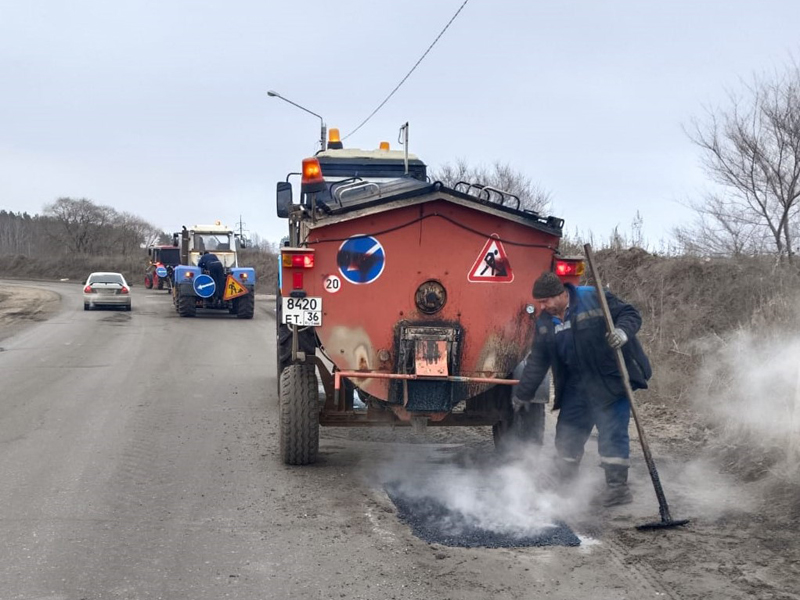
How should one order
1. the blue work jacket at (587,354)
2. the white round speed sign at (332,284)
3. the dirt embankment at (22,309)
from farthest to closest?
the dirt embankment at (22,309) < the white round speed sign at (332,284) < the blue work jacket at (587,354)

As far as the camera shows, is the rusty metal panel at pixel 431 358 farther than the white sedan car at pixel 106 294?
No

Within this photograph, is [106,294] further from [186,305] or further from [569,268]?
[569,268]

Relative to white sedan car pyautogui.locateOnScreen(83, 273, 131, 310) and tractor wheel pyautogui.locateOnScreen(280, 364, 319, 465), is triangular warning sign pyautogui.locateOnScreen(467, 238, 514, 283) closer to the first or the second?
tractor wheel pyautogui.locateOnScreen(280, 364, 319, 465)

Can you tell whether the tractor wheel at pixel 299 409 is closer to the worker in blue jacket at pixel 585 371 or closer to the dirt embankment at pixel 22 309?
the worker in blue jacket at pixel 585 371

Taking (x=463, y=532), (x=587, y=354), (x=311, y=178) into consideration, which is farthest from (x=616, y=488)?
(x=311, y=178)

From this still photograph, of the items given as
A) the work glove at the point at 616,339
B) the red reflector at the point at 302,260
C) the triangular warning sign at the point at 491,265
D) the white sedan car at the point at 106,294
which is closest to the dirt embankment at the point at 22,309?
the white sedan car at the point at 106,294

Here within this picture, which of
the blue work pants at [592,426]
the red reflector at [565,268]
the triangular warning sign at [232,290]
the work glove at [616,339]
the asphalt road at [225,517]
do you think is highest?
the red reflector at [565,268]

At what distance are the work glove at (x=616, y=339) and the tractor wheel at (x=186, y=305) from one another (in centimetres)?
1846

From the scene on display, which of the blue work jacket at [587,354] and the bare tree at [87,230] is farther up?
the bare tree at [87,230]

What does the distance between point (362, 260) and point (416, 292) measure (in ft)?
1.53

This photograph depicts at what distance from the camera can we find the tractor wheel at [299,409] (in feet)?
20.4

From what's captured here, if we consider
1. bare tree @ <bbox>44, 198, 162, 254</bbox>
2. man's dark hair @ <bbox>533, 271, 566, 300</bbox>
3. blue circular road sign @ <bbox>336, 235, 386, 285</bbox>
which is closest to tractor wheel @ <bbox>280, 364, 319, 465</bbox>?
blue circular road sign @ <bbox>336, 235, 386, 285</bbox>

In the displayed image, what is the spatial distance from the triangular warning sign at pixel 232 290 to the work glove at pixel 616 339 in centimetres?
1839

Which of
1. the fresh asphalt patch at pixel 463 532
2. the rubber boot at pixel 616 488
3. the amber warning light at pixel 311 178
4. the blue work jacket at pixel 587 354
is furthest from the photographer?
the amber warning light at pixel 311 178
